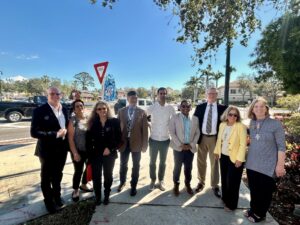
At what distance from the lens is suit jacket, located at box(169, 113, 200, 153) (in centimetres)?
397

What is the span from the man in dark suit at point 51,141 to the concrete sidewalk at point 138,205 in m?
0.33

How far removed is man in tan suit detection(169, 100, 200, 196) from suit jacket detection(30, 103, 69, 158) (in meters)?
1.91

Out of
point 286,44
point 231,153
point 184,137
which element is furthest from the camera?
point 286,44

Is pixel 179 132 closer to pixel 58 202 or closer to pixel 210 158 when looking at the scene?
pixel 210 158

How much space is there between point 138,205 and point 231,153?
65.8 inches

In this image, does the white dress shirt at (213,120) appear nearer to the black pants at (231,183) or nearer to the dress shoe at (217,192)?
the black pants at (231,183)

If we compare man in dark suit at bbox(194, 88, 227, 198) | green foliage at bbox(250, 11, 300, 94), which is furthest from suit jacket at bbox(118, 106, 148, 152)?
green foliage at bbox(250, 11, 300, 94)

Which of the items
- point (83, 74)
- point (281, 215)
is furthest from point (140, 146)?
point (83, 74)

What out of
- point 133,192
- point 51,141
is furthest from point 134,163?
point 51,141

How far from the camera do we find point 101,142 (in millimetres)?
3600

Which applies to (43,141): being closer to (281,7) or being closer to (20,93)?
(281,7)

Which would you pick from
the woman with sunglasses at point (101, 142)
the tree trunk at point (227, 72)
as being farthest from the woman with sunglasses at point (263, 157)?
the tree trunk at point (227, 72)

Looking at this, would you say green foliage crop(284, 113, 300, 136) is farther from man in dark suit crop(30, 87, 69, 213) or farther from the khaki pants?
man in dark suit crop(30, 87, 69, 213)

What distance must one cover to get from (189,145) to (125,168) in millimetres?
1252
